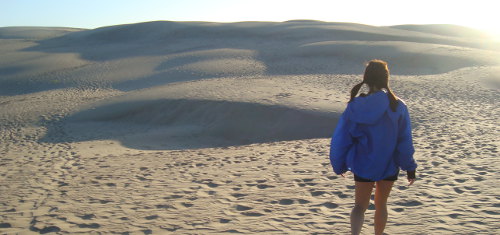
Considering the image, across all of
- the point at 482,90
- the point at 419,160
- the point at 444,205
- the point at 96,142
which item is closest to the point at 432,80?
the point at 482,90

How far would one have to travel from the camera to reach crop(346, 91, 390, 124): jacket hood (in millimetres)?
3145

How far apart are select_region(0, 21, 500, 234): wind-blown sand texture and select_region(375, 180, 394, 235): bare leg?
2.89 ft

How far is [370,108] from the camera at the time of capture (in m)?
3.17

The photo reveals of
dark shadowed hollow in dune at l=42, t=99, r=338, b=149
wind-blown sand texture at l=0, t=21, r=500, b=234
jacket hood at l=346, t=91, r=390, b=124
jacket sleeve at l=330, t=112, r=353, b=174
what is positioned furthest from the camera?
dark shadowed hollow in dune at l=42, t=99, r=338, b=149

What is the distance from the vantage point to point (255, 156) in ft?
28.2

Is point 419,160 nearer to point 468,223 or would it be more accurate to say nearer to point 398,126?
point 468,223

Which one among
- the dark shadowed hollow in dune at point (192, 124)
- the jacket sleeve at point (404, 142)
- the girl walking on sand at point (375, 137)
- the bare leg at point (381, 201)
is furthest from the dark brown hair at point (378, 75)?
the dark shadowed hollow in dune at point (192, 124)

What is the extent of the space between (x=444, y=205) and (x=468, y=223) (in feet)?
1.92

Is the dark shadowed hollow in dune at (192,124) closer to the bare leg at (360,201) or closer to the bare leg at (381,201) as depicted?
the bare leg at (381,201)

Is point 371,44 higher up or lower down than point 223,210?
higher up

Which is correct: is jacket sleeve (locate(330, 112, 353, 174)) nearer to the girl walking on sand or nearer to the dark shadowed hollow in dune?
the girl walking on sand

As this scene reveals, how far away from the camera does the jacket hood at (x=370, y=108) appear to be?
3145 mm

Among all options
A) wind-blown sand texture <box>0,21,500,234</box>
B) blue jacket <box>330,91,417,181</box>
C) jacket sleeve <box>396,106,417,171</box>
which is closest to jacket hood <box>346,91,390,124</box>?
blue jacket <box>330,91,417,181</box>

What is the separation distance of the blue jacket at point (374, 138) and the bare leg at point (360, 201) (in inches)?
4.0
